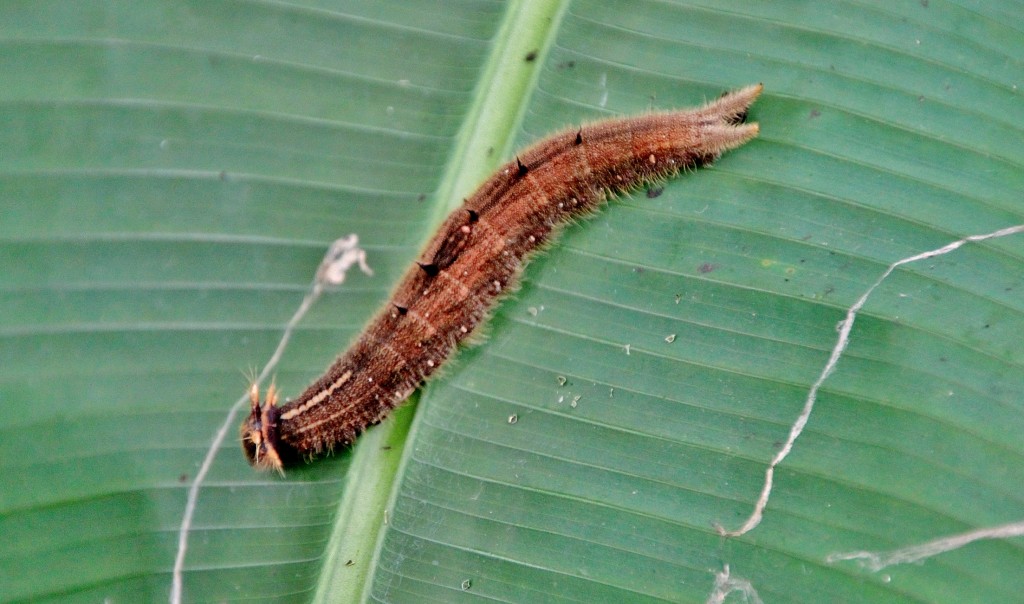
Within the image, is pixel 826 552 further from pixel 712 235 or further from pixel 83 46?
pixel 83 46

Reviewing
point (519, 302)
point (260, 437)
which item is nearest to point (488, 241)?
point (519, 302)

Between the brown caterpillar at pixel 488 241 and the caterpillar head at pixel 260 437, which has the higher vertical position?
the brown caterpillar at pixel 488 241

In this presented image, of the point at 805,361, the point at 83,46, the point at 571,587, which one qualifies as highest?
the point at 83,46

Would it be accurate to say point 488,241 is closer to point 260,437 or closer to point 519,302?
point 519,302

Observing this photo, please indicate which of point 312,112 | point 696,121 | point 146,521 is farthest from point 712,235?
point 146,521

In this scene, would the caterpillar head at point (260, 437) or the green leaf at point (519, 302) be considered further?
the caterpillar head at point (260, 437)
